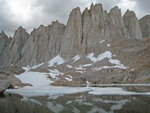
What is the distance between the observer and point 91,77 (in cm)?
6128

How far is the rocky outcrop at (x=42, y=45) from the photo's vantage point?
139 m

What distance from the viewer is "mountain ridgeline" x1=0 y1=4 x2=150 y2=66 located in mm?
114625

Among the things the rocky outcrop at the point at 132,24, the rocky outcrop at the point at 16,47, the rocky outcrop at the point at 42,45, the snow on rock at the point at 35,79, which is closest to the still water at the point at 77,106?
the snow on rock at the point at 35,79

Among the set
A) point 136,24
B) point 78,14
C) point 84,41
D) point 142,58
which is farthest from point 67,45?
point 142,58

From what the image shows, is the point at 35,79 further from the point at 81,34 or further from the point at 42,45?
the point at 42,45

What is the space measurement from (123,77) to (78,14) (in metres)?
82.1

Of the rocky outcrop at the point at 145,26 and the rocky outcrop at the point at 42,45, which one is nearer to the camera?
the rocky outcrop at the point at 42,45

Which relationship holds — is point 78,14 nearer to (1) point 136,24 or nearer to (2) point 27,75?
(1) point 136,24

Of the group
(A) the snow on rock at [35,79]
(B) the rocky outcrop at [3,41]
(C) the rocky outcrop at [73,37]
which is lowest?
(A) the snow on rock at [35,79]

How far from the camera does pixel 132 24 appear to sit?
428 ft

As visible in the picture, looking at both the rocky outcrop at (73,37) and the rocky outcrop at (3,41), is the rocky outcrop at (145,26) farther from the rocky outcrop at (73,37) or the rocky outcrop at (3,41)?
the rocky outcrop at (3,41)

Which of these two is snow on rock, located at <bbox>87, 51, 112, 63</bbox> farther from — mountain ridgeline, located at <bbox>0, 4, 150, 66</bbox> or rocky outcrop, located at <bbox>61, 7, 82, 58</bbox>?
rocky outcrop, located at <bbox>61, 7, 82, 58</bbox>

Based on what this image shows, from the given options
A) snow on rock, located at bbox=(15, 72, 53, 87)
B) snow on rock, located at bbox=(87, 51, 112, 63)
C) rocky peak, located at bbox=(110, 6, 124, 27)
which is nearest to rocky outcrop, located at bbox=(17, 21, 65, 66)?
snow on rock, located at bbox=(87, 51, 112, 63)

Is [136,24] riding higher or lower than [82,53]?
higher
